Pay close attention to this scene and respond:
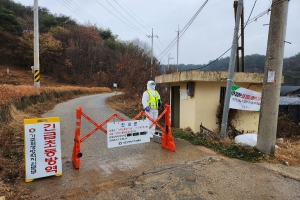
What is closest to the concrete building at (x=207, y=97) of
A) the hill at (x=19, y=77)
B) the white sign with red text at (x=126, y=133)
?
the white sign with red text at (x=126, y=133)

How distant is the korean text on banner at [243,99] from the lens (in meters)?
6.67

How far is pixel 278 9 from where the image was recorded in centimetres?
500

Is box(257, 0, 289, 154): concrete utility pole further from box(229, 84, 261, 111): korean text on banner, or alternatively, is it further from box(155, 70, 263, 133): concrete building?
box(155, 70, 263, 133): concrete building

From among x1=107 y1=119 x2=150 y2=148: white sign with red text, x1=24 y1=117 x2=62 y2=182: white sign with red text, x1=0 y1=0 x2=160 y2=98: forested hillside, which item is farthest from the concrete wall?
x1=0 y1=0 x2=160 y2=98: forested hillside

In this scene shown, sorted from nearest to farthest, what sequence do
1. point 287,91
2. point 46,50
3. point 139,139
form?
point 139,139
point 287,91
point 46,50

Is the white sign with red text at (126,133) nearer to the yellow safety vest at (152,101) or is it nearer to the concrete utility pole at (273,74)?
the yellow safety vest at (152,101)

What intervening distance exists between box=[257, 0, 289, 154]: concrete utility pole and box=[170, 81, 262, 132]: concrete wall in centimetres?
230

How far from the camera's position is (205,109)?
7422 mm

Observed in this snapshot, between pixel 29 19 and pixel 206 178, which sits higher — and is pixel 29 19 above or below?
above

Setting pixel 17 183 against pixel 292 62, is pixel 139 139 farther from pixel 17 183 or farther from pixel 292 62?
pixel 292 62

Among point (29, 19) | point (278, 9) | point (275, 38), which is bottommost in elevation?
point (275, 38)

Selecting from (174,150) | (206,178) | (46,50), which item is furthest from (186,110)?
(46,50)

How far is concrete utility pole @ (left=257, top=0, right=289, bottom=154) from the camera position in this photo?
501 cm

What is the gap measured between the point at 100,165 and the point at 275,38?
479 cm
